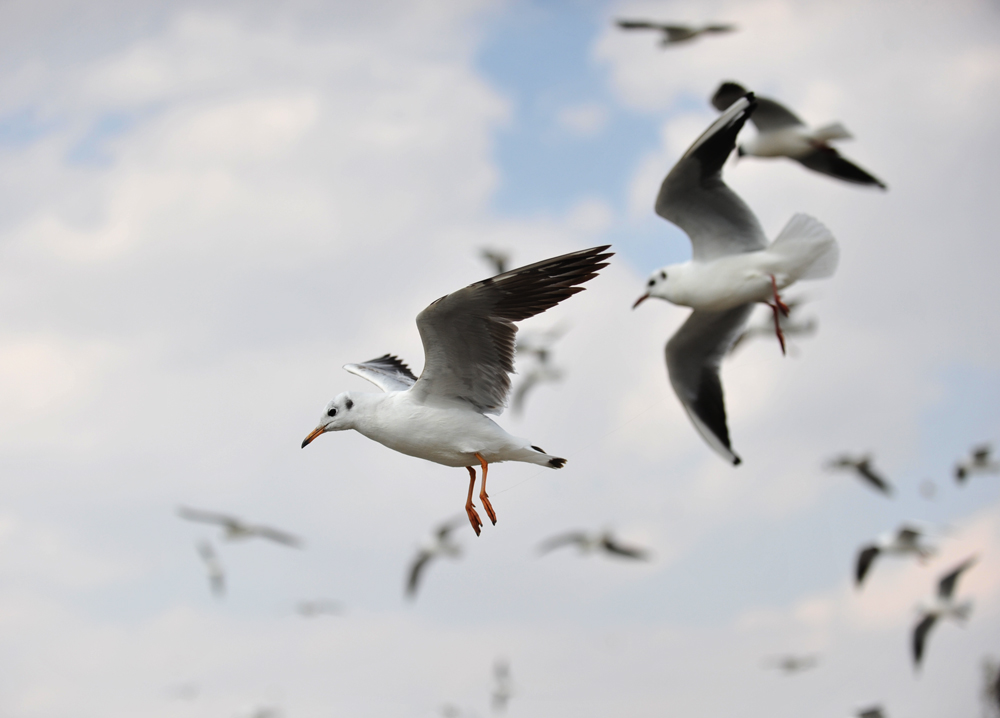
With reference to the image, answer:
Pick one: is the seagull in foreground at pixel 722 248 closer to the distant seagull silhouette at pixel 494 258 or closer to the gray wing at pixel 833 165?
the gray wing at pixel 833 165

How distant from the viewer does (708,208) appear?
23.9ft

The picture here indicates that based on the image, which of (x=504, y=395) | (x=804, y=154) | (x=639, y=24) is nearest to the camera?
(x=504, y=395)

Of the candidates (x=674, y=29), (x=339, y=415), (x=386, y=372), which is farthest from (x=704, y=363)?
(x=674, y=29)

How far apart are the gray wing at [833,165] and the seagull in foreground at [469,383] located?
477 centimetres

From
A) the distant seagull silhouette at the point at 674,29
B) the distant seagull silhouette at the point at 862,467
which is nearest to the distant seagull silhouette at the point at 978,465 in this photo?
the distant seagull silhouette at the point at 862,467

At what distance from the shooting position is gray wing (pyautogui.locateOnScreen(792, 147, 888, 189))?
28.6ft

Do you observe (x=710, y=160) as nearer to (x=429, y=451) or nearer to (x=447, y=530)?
(x=429, y=451)

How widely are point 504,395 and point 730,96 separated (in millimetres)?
4658

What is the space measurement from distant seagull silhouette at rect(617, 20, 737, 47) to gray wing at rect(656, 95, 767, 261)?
4210 millimetres

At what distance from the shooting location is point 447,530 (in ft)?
64.4

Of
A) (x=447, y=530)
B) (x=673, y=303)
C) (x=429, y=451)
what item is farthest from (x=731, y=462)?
(x=447, y=530)

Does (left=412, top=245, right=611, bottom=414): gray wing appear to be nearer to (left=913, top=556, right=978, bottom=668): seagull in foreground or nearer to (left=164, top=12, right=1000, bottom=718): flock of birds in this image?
(left=164, top=12, right=1000, bottom=718): flock of birds

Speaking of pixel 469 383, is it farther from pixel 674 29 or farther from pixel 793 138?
pixel 674 29

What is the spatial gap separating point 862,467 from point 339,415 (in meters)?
15.1
